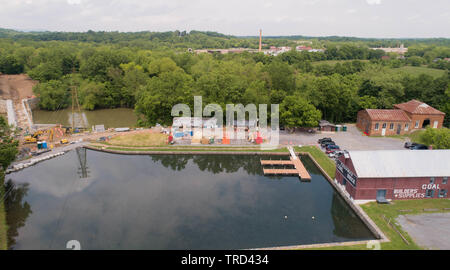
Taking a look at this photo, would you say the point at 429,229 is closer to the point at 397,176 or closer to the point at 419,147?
the point at 397,176

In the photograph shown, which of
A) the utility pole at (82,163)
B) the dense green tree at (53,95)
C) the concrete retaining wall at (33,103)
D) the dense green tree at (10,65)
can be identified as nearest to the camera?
the utility pole at (82,163)

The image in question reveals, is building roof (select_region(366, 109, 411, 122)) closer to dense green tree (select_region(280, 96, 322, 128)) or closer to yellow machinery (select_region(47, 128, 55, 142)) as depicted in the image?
dense green tree (select_region(280, 96, 322, 128))

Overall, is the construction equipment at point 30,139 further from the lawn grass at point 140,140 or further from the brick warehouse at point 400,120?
the brick warehouse at point 400,120

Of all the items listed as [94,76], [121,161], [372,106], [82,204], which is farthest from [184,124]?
[94,76]

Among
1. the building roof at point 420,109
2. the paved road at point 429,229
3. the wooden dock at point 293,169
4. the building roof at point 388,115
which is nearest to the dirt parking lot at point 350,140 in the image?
the building roof at point 388,115

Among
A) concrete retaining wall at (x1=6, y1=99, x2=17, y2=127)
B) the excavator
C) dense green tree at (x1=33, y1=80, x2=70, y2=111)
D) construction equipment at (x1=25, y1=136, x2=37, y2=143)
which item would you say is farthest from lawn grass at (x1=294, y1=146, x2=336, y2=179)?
dense green tree at (x1=33, y1=80, x2=70, y2=111)

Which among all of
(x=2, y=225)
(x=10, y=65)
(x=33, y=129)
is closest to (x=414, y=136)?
(x=2, y=225)

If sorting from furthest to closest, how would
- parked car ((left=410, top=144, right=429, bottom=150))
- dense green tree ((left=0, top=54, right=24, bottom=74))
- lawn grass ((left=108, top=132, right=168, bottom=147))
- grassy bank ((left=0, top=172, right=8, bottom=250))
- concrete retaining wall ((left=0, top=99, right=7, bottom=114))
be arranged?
1. dense green tree ((left=0, top=54, right=24, bottom=74))
2. concrete retaining wall ((left=0, top=99, right=7, bottom=114))
3. lawn grass ((left=108, top=132, right=168, bottom=147))
4. parked car ((left=410, top=144, right=429, bottom=150))
5. grassy bank ((left=0, top=172, right=8, bottom=250))
